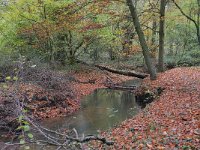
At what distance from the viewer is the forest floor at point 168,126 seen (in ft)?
21.8

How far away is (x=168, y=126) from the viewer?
27.0ft

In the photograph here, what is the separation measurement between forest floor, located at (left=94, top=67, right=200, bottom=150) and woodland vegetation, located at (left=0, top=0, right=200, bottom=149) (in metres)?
0.04

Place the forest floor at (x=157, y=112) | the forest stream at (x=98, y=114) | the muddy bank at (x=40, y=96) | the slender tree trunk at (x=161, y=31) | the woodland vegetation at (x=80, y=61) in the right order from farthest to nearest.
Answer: the slender tree trunk at (x=161, y=31)
the muddy bank at (x=40, y=96)
the forest stream at (x=98, y=114)
the woodland vegetation at (x=80, y=61)
the forest floor at (x=157, y=112)

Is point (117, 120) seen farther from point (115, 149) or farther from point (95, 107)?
point (115, 149)

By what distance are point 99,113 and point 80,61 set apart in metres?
13.3

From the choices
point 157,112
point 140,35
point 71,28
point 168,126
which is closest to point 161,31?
point 140,35

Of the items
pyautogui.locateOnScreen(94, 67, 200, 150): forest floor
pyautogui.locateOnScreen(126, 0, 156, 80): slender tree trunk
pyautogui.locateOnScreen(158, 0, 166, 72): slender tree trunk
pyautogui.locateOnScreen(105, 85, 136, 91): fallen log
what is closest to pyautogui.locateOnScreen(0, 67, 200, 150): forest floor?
pyautogui.locateOnScreen(94, 67, 200, 150): forest floor

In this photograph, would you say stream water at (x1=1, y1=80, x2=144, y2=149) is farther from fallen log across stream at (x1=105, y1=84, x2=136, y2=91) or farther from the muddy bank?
the muddy bank

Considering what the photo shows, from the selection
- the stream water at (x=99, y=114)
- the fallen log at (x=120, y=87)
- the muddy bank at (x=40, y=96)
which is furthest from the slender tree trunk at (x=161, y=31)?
the muddy bank at (x=40, y=96)

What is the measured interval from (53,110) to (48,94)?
106 centimetres

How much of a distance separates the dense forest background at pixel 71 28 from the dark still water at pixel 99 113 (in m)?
4.15

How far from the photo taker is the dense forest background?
1577 centimetres

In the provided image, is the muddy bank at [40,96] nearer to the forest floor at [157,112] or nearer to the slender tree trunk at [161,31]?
the forest floor at [157,112]

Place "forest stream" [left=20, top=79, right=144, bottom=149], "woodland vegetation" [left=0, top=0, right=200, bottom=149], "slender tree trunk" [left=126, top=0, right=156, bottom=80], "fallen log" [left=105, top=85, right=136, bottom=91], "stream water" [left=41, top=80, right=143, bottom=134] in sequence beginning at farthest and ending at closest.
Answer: "fallen log" [left=105, top=85, right=136, bottom=91] < "slender tree trunk" [left=126, top=0, right=156, bottom=80] < "stream water" [left=41, top=80, right=143, bottom=134] < "forest stream" [left=20, top=79, right=144, bottom=149] < "woodland vegetation" [left=0, top=0, right=200, bottom=149]
